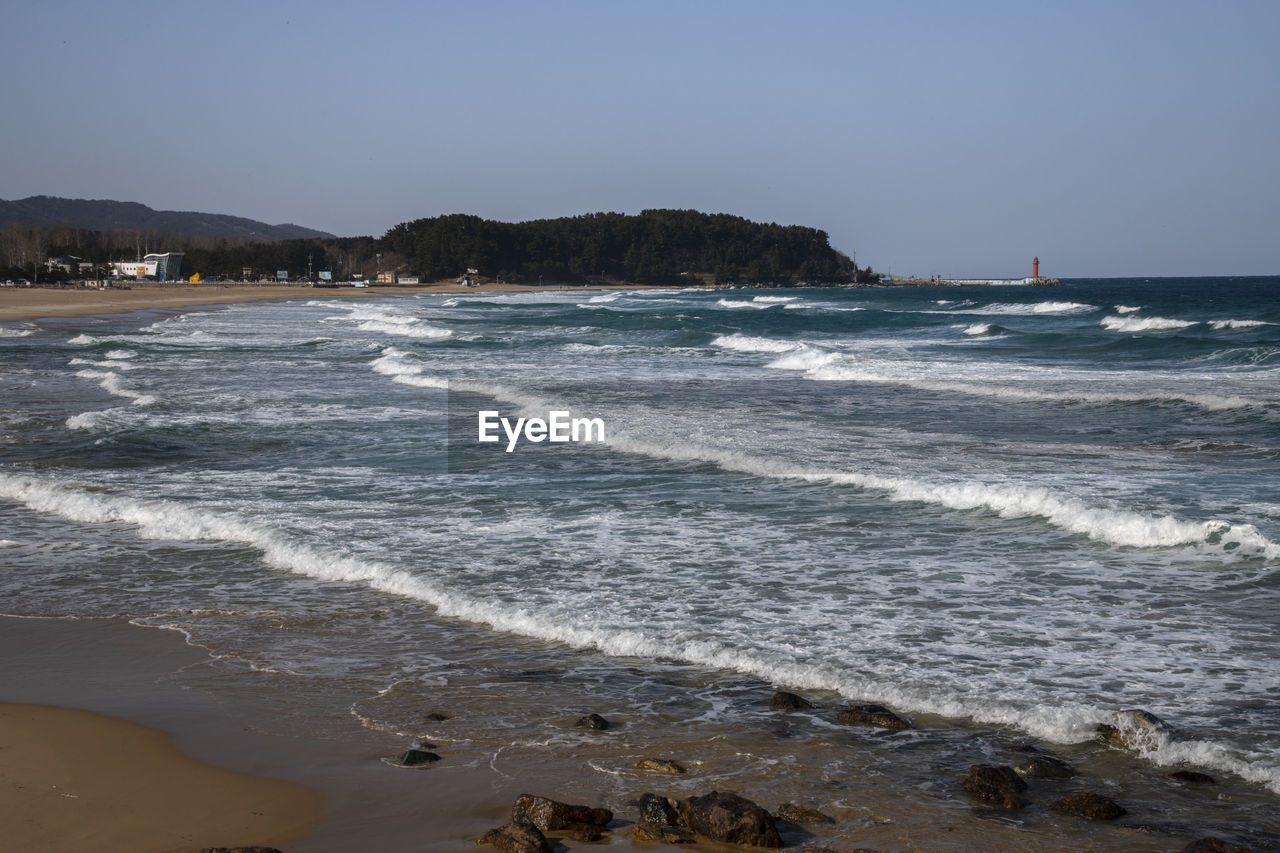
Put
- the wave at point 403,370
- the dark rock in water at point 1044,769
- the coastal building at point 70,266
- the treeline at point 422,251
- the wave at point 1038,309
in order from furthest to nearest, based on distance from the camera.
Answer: the treeline at point 422,251, the coastal building at point 70,266, the wave at point 1038,309, the wave at point 403,370, the dark rock in water at point 1044,769

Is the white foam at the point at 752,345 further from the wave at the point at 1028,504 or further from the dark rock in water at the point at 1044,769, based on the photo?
the dark rock in water at the point at 1044,769

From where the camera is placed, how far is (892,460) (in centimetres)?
1309

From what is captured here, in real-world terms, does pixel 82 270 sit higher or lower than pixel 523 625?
higher

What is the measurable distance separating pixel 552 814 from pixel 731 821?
711mm

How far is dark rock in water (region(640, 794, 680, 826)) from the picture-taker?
169 inches

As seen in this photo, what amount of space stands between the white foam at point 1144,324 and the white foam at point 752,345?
53.0ft

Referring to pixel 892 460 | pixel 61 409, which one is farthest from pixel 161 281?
pixel 892 460

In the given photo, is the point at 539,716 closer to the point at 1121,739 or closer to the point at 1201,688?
the point at 1121,739

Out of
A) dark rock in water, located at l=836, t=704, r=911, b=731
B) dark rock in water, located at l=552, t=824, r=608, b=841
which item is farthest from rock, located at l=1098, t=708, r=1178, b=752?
dark rock in water, located at l=552, t=824, r=608, b=841

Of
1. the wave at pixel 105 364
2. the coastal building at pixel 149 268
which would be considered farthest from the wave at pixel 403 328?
the coastal building at pixel 149 268

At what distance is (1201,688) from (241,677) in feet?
17.5

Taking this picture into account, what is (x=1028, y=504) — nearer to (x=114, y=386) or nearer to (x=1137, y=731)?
(x=1137, y=731)

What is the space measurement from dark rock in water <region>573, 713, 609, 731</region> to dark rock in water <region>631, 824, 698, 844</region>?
42.5 inches

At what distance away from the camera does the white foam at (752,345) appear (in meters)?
35.6
